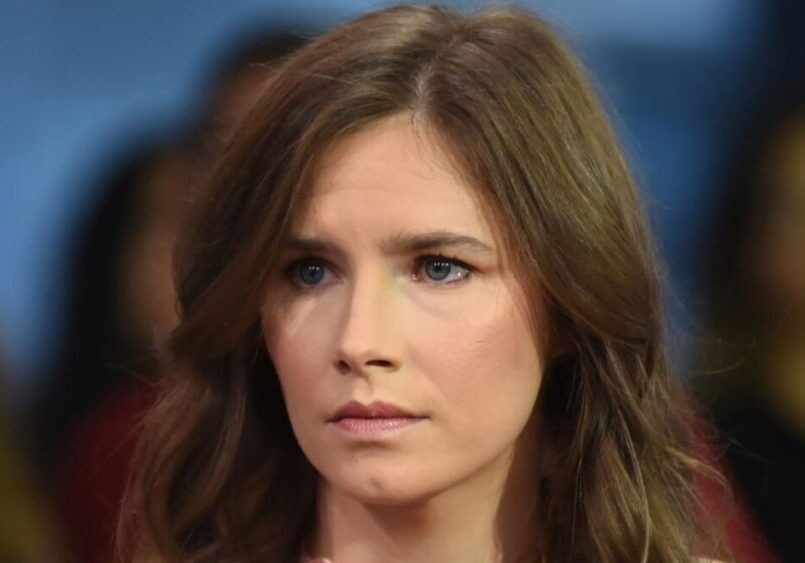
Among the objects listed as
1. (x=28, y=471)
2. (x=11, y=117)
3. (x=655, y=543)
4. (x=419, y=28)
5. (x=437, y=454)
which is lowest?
(x=28, y=471)

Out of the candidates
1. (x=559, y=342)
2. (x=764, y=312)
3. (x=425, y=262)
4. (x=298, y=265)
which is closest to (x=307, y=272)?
(x=298, y=265)

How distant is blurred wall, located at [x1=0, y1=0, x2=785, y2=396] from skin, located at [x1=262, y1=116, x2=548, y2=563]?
740 mm

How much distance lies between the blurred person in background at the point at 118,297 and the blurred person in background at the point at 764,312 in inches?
26.3

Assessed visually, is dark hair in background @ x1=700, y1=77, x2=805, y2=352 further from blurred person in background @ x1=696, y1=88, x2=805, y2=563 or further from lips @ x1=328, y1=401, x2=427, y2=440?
lips @ x1=328, y1=401, x2=427, y2=440

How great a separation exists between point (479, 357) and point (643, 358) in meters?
0.21

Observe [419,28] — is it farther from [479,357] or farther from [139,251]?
[139,251]

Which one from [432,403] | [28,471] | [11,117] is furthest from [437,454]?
[11,117]

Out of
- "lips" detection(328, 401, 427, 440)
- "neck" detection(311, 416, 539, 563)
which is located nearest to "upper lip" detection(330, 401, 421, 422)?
"lips" detection(328, 401, 427, 440)

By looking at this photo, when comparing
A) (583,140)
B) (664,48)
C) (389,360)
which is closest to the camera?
(389,360)

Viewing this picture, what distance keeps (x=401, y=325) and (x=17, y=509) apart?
846mm

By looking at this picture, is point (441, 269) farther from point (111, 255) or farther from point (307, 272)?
point (111, 255)

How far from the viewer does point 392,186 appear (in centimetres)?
158

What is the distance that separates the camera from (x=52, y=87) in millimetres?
2383

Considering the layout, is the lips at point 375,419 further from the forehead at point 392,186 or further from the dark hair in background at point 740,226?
the dark hair in background at point 740,226
